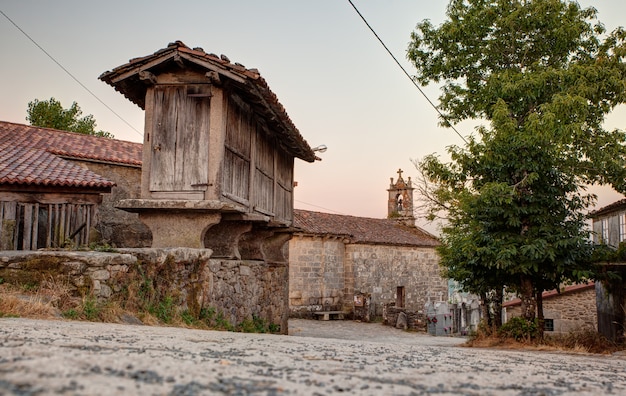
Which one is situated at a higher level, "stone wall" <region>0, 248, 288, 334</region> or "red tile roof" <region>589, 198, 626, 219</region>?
"red tile roof" <region>589, 198, 626, 219</region>

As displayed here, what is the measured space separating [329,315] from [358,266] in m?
2.89

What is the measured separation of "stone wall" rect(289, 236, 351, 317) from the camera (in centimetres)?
2200

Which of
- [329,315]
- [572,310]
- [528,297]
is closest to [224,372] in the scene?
[528,297]

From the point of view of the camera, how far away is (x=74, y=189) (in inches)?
411

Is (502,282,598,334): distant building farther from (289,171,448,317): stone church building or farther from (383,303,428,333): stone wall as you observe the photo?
(289,171,448,317): stone church building

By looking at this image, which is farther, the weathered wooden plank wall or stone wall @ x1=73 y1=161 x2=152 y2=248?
stone wall @ x1=73 y1=161 x2=152 y2=248

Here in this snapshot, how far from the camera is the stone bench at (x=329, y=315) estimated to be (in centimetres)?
2186

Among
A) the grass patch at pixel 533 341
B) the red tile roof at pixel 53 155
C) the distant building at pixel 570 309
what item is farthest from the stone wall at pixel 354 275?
the grass patch at pixel 533 341

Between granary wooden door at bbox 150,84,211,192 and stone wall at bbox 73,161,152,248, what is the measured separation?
528 cm

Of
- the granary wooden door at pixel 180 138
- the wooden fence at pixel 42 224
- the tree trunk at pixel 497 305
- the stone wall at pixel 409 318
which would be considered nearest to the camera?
the granary wooden door at pixel 180 138

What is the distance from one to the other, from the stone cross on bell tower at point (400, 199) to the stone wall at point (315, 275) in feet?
28.3

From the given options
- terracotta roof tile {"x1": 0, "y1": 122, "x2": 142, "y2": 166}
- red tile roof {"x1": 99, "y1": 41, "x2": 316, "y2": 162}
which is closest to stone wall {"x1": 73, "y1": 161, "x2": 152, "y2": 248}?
terracotta roof tile {"x1": 0, "y1": 122, "x2": 142, "y2": 166}

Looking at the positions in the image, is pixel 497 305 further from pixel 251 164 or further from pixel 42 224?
pixel 42 224

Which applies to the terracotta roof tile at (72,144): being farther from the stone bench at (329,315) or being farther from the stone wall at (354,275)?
the stone bench at (329,315)
